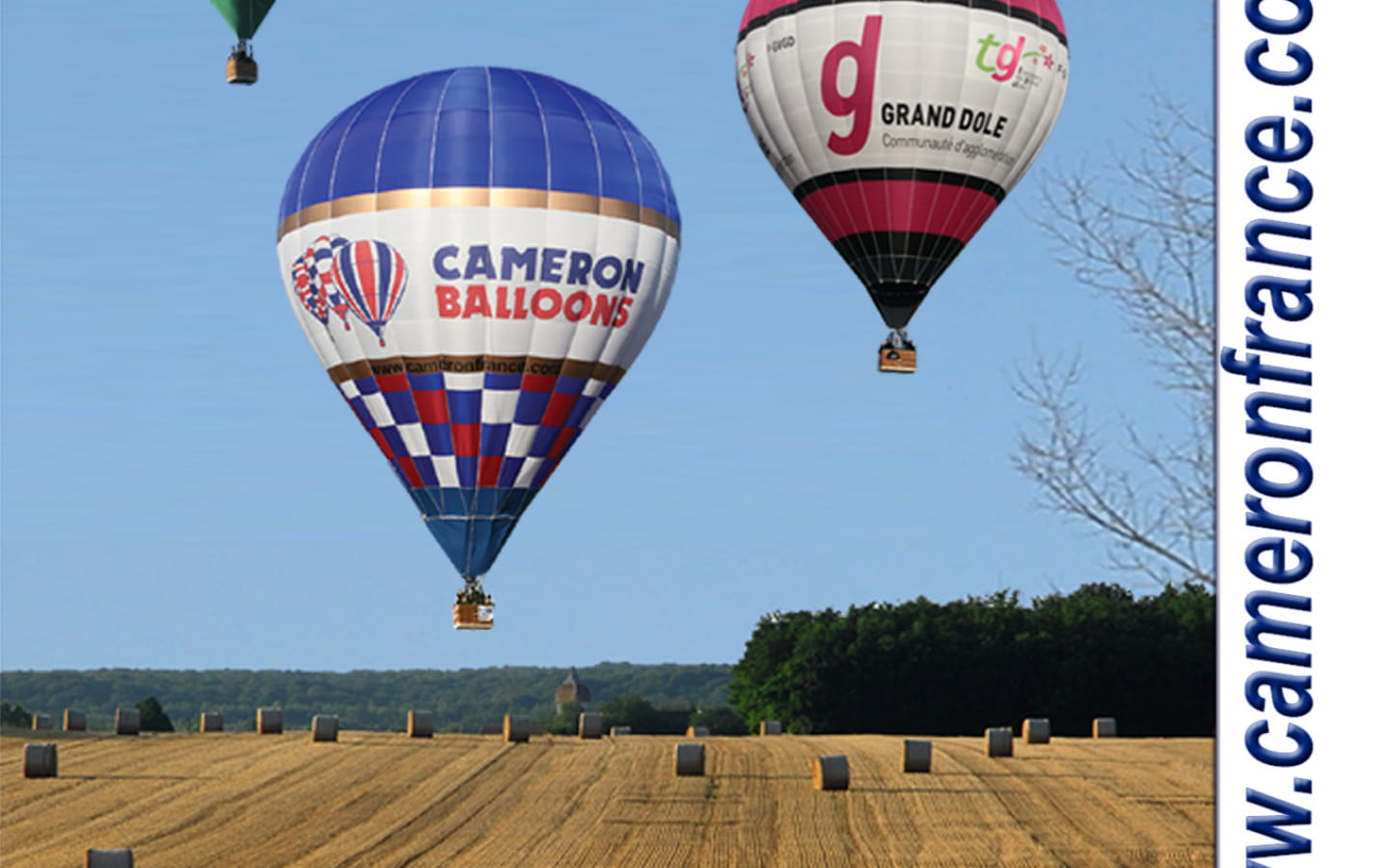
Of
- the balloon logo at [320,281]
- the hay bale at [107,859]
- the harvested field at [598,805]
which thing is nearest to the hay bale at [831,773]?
the harvested field at [598,805]

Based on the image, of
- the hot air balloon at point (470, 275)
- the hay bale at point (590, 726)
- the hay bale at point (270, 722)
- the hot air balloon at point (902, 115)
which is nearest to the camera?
the hot air balloon at point (902, 115)

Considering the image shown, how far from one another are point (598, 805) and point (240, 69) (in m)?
22.1

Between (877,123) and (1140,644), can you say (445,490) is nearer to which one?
(877,123)

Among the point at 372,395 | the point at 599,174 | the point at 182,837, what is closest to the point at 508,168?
the point at 599,174

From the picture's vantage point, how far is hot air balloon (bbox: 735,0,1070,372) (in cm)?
4256

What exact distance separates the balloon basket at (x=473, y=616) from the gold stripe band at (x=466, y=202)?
27.7 ft

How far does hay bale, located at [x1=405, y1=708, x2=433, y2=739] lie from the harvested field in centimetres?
114

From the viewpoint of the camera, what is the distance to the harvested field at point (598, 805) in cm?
3091

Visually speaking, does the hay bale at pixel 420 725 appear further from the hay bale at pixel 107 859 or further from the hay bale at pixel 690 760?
the hay bale at pixel 107 859

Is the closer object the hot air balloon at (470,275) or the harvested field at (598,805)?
the harvested field at (598,805)


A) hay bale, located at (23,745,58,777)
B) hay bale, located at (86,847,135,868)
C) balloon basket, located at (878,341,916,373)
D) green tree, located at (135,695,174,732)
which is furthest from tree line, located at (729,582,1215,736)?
hay bale, located at (86,847,135,868)

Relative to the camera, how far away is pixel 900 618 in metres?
80.3

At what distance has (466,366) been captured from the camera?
4375 cm

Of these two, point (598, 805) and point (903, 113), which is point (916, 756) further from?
point (903, 113)
